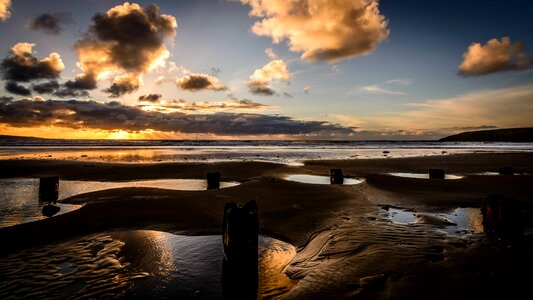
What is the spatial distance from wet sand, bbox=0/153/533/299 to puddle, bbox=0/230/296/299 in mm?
485

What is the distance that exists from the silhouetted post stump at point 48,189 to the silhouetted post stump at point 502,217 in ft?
51.6

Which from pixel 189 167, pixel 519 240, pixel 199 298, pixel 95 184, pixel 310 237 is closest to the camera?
pixel 199 298

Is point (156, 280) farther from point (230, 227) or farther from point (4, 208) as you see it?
point (4, 208)

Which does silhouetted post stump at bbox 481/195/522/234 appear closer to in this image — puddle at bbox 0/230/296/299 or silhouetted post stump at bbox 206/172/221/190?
puddle at bbox 0/230/296/299

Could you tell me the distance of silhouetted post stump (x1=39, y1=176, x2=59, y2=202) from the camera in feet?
40.9

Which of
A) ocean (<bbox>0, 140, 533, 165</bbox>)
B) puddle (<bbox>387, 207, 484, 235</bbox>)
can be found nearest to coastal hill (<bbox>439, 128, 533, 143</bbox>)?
ocean (<bbox>0, 140, 533, 165</bbox>)

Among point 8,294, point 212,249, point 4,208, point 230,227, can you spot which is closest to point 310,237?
point 212,249

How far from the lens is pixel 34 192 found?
14891mm

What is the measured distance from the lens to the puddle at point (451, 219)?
25.2 ft

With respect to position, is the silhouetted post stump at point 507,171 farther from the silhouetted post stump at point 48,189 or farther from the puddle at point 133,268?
the silhouetted post stump at point 48,189

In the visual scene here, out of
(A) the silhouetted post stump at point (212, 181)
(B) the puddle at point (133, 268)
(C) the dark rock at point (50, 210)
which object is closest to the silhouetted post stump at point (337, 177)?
(A) the silhouetted post stump at point (212, 181)

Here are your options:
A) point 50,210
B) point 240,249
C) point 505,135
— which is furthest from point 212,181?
point 505,135

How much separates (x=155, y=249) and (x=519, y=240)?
8230 mm

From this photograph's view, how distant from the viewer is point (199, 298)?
15.3 feet
